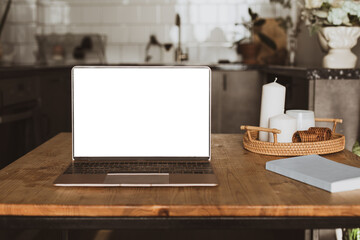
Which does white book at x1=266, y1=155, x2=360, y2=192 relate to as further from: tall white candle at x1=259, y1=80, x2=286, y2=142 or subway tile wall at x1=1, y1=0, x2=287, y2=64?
subway tile wall at x1=1, y1=0, x2=287, y2=64

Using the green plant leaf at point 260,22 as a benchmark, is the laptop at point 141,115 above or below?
below

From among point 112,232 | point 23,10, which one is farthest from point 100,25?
point 112,232

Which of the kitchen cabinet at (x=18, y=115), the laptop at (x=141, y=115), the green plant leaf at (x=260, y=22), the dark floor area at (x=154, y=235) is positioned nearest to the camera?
the laptop at (x=141, y=115)

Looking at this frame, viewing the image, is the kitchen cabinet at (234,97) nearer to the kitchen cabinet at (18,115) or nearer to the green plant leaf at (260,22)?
the green plant leaf at (260,22)

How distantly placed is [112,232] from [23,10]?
3.34 metres

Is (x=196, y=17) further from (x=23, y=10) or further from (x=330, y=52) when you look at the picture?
(x=330, y=52)

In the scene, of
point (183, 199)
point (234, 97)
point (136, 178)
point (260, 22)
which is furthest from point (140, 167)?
point (260, 22)

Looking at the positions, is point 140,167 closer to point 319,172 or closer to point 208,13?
point 319,172

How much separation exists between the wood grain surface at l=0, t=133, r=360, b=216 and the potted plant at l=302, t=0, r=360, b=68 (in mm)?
1372

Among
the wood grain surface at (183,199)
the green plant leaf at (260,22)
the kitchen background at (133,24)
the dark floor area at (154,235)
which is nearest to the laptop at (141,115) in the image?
the wood grain surface at (183,199)

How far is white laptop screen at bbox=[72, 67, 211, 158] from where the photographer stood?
1.11 meters

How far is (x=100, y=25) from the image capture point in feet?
15.8

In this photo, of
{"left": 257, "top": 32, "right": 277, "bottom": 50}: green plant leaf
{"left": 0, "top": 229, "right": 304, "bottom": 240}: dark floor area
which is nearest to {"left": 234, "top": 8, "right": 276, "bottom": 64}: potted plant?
{"left": 257, "top": 32, "right": 277, "bottom": 50}: green plant leaf

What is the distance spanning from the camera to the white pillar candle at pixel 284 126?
121 centimetres
